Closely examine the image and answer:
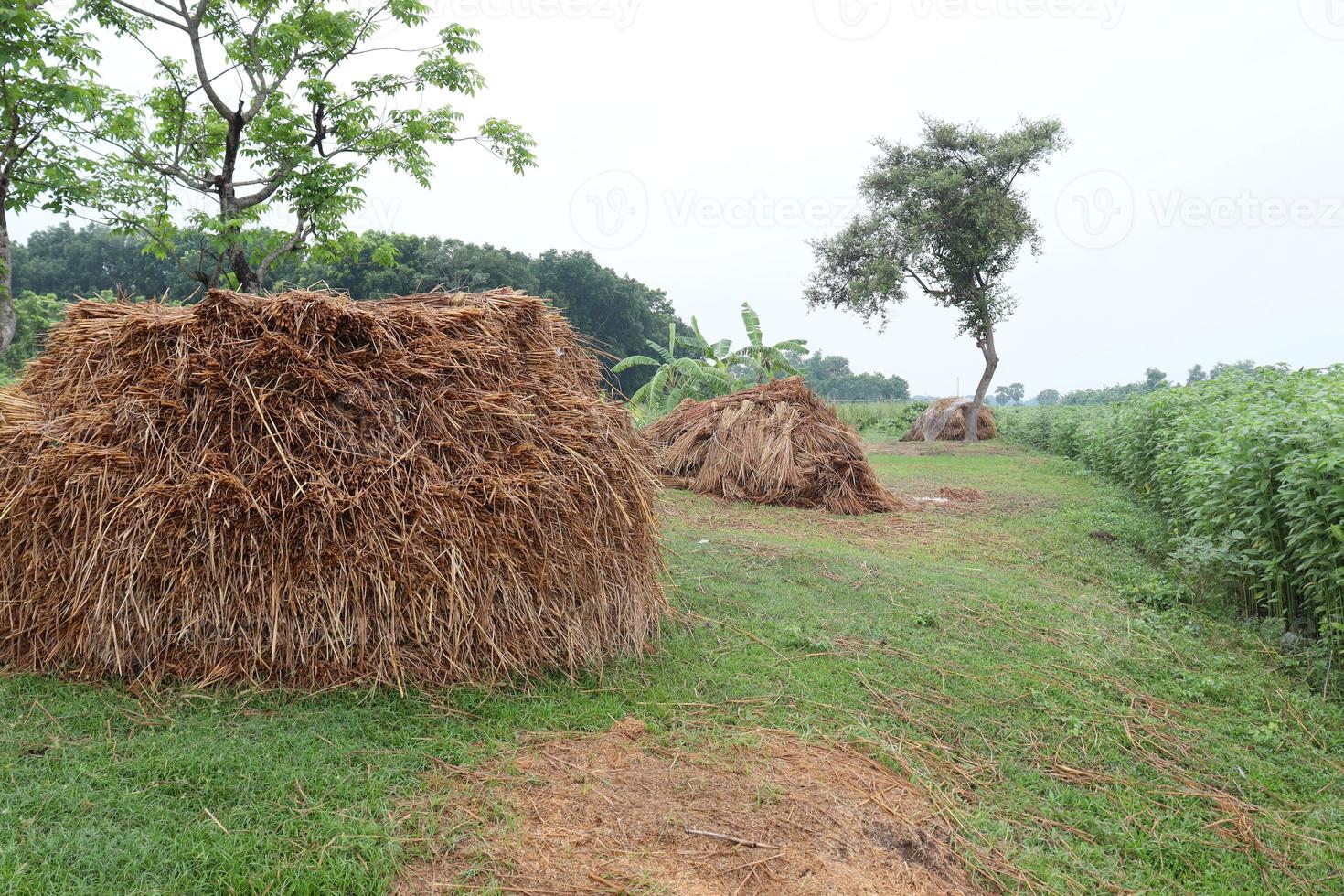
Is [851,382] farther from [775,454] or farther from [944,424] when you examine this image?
[775,454]

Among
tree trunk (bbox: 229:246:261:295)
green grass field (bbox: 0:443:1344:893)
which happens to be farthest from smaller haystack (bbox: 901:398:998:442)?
tree trunk (bbox: 229:246:261:295)

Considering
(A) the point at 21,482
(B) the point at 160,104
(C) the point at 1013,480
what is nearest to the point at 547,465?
(A) the point at 21,482

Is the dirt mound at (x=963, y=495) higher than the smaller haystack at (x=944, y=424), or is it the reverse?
the smaller haystack at (x=944, y=424)

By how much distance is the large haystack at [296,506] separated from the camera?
3594mm

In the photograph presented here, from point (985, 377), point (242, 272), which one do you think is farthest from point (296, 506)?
point (985, 377)

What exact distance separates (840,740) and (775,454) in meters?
8.31

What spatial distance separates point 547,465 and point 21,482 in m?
2.64

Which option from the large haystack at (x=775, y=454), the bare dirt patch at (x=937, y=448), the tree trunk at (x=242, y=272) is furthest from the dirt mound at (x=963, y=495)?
the tree trunk at (x=242, y=272)

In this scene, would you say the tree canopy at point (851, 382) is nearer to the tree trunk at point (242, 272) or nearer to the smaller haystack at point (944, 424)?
the smaller haystack at point (944, 424)

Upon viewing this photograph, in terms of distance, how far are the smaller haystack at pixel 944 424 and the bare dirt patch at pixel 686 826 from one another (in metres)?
26.4

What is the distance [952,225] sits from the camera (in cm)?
2622

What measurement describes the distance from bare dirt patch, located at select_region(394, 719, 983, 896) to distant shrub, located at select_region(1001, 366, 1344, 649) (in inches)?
124

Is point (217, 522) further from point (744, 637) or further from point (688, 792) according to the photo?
point (744, 637)

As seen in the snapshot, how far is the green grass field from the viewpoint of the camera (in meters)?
2.65
